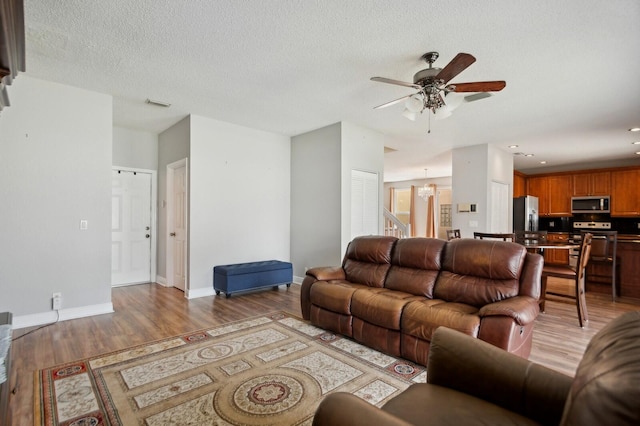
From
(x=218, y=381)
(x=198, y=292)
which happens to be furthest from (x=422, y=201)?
(x=218, y=381)

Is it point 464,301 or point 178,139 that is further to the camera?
point 178,139

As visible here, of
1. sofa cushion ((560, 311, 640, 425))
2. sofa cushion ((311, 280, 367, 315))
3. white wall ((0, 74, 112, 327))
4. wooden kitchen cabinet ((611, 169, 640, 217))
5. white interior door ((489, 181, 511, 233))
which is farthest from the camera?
wooden kitchen cabinet ((611, 169, 640, 217))

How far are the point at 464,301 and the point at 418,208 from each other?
31.7ft

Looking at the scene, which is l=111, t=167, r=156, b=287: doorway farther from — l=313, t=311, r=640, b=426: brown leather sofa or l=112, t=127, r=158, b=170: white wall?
l=313, t=311, r=640, b=426: brown leather sofa

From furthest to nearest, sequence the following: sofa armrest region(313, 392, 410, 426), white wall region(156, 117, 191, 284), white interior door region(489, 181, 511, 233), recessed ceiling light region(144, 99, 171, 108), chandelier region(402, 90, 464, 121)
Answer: white interior door region(489, 181, 511, 233)
white wall region(156, 117, 191, 284)
recessed ceiling light region(144, 99, 171, 108)
chandelier region(402, 90, 464, 121)
sofa armrest region(313, 392, 410, 426)

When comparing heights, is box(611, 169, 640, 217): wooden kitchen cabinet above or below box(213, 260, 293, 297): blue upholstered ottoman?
above

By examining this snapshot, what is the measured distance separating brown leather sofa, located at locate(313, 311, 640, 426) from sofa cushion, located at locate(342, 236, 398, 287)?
76.8 inches

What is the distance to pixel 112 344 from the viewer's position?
9.98 ft

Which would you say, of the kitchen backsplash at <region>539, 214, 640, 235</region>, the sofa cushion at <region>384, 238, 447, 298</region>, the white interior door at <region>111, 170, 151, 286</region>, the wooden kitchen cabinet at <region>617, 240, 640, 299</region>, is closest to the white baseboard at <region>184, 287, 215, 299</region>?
the white interior door at <region>111, 170, 151, 286</region>

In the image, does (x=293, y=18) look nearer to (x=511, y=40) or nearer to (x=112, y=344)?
(x=511, y=40)

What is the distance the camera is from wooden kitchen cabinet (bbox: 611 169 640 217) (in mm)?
7133

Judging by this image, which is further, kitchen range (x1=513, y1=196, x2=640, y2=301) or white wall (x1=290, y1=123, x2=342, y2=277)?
kitchen range (x1=513, y1=196, x2=640, y2=301)

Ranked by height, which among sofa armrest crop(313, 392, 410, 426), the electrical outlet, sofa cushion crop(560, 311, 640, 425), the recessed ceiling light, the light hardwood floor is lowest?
the light hardwood floor

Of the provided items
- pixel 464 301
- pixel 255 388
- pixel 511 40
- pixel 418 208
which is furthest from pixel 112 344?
pixel 418 208
